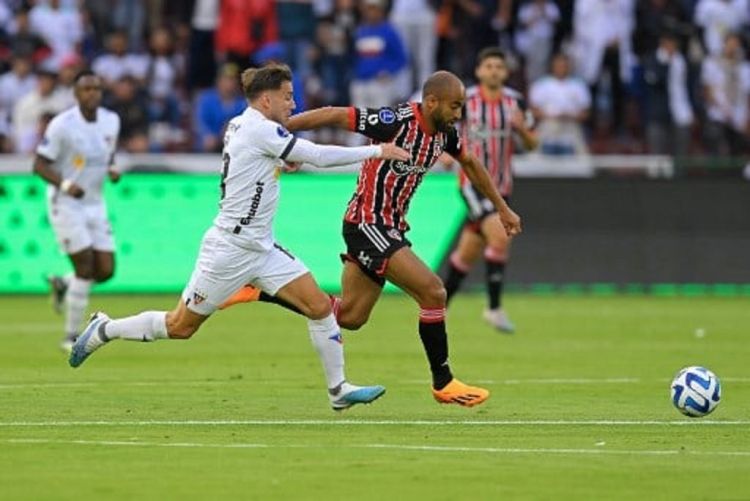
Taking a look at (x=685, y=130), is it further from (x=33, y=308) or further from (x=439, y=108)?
(x=439, y=108)

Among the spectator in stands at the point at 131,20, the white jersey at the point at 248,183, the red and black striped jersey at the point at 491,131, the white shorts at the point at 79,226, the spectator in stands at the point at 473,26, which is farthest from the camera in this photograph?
the spectator in stands at the point at 131,20

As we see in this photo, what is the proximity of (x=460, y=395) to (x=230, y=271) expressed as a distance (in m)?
1.77

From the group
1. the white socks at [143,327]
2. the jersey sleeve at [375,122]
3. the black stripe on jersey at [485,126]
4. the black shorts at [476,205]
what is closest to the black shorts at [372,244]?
the jersey sleeve at [375,122]

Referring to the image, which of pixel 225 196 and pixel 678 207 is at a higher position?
pixel 225 196

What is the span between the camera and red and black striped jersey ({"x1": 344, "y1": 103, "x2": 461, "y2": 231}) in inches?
520

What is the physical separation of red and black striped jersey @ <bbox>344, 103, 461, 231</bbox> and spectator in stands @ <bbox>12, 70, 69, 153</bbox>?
1350 cm

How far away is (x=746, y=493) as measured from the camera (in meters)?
9.32

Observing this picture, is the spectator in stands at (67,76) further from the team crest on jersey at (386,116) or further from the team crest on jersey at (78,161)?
the team crest on jersey at (386,116)

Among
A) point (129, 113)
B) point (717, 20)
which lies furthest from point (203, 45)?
point (717, 20)

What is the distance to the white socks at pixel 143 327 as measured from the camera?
42.7ft

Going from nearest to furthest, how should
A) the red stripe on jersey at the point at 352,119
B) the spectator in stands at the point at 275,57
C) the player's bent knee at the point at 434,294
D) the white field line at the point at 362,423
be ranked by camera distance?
the white field line at the point at 362,423 < the red stripe on jersey at the point at 352,119 < the player's bent knee at the point at 434,294 < the spectator in stands at the point at 275,57

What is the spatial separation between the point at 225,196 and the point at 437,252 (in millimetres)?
12427

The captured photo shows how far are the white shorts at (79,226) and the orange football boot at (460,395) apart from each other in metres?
6.01

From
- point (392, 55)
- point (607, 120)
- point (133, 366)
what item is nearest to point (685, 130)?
point (607, 120)
